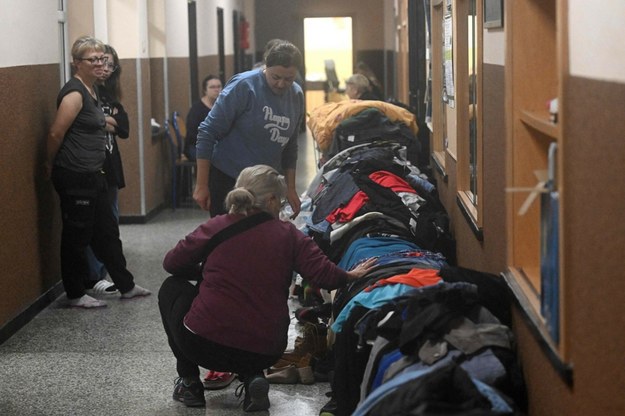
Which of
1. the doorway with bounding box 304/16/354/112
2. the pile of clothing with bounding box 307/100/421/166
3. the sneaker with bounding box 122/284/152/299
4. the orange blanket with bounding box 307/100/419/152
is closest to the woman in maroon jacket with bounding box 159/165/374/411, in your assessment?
A: the sneaker with bounding box 122/284/152/299

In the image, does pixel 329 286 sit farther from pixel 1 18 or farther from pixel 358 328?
pixel 1 18

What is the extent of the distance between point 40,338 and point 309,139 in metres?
13.9

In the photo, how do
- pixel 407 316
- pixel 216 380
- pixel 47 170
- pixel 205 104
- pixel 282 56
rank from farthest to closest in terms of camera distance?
pixel 205 104
pixel 47 170
pixel 282 56
pixel 216 380
pixel 407 316

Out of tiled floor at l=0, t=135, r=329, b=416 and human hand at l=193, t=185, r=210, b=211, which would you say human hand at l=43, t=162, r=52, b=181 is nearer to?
tiled floor at l=0, t=135, r=329, b=416

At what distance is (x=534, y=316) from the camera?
2.90m

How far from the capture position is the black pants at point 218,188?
525 cm

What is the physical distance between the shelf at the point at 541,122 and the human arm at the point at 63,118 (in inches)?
137

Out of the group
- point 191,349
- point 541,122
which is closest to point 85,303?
point 191,349

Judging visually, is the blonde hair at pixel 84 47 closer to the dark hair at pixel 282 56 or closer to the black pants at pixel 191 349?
the dark hair at pixel 282 56

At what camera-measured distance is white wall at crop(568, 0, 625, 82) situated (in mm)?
2016

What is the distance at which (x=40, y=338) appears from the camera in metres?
5.63

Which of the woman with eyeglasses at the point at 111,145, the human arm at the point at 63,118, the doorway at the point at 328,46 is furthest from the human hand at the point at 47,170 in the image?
the doorway at the point at 328,46

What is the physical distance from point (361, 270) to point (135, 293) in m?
2.80

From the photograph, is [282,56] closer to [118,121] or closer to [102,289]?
[118,121]
